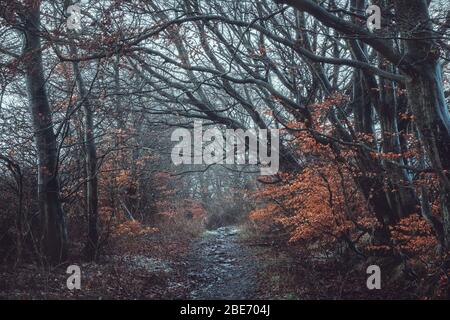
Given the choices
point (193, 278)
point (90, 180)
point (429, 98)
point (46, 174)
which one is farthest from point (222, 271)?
point (429, 98)

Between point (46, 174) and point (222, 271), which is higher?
point (46, 174)

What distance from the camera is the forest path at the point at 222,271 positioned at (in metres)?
8.87

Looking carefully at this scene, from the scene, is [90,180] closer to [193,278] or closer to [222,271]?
[193,278]

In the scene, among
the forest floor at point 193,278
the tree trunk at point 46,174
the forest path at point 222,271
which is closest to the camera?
the forest floor at point 193,278

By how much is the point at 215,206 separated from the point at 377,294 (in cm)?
2253

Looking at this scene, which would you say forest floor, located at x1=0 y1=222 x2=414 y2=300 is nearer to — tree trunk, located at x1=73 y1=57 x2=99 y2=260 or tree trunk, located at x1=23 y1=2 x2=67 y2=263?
tree trunk, located at x1=73 y1=57 x2=99 y2=260

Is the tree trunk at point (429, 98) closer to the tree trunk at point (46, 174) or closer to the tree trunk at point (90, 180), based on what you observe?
the tree trunk at point (90, 180)

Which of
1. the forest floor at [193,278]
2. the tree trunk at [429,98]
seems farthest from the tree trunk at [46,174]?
the tree trunk at [429,98]

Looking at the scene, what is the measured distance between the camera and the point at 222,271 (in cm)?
1138

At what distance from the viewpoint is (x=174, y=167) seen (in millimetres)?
25812

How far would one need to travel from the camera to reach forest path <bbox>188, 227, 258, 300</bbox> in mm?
8867

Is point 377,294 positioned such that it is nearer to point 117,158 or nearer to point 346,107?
point 346,107

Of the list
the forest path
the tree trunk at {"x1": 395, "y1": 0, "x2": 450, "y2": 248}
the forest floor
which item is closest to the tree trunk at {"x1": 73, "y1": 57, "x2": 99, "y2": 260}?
the forest floor
